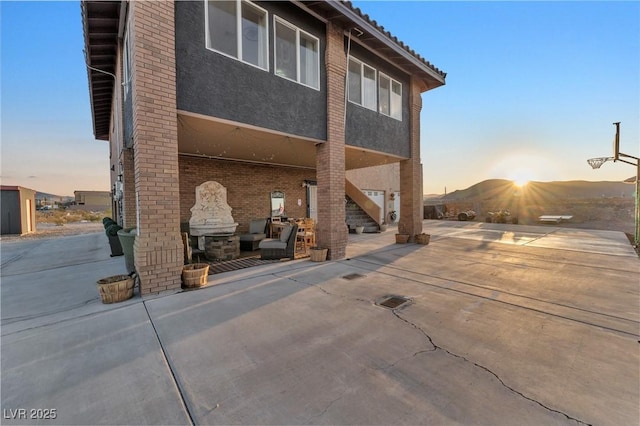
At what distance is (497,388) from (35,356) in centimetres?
463

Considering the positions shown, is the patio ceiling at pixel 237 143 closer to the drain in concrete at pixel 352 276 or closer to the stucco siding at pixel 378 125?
the stucco siding at pixel 378 125

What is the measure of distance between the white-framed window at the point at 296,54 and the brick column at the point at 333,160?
38 cm

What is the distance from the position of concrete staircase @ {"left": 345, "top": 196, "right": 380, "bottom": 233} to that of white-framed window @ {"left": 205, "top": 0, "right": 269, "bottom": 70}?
31.6 feet

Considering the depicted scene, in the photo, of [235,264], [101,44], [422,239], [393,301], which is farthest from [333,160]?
[101,44]

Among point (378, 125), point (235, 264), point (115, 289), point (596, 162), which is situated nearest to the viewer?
point (115, 289)

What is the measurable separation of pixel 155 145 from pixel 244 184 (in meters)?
6.92

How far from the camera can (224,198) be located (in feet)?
34.9

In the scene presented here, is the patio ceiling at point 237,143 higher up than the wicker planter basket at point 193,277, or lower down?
higher up

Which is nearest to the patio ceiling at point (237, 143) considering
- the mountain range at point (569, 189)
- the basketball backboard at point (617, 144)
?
the basketball backboard at point (617, 144)

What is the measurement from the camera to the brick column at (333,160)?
280 inches

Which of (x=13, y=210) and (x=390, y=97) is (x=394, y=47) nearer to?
(x=390, y=97)

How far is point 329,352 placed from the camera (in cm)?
277

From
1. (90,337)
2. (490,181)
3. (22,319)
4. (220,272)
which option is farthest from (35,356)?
(490,181)

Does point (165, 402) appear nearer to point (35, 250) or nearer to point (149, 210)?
point (149, 210)
